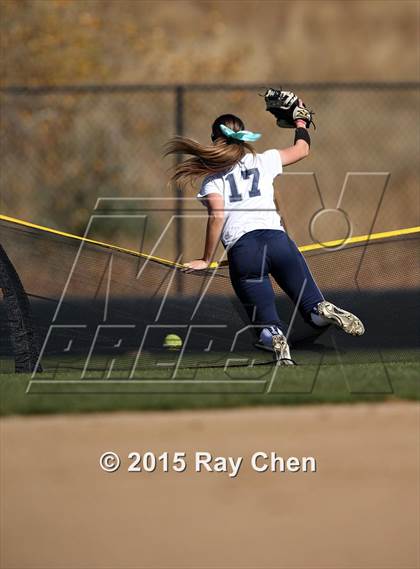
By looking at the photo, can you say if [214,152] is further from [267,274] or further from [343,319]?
[343,319]

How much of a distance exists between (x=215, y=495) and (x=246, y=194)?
10.3 ft

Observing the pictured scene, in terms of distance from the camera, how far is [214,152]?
794 cm

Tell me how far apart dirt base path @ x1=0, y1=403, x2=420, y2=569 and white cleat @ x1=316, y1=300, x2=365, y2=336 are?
1.07 m

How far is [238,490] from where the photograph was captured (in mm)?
5324

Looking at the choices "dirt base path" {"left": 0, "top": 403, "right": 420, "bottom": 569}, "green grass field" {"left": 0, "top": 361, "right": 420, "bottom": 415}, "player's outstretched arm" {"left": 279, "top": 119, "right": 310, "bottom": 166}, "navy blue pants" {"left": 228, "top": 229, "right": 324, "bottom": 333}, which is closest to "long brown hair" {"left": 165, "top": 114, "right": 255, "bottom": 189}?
"player's outstretched arm" {"left": 279, "top": 119, "right": 310, "bottom": 166}

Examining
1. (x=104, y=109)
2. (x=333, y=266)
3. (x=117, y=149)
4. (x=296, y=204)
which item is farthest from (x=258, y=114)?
(x=333, y=266)

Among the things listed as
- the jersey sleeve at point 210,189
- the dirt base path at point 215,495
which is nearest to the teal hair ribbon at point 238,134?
the jersey sleeve at point 210,189

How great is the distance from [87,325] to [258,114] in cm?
1598

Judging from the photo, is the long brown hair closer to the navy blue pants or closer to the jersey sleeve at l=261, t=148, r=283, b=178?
Result: the jersey sleeve at l=261, t=148, r=283, b=178

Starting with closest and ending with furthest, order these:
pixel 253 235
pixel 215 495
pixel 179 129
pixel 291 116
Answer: pixel 215 495 → pixel 253 235 → pixel 291 116 → pixel 179 129

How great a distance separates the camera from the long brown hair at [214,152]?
7.94 metres

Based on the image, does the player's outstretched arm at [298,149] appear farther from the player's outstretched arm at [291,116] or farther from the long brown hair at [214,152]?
the long brown hair at [214,152]

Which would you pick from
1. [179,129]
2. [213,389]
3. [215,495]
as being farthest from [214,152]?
[179,129]

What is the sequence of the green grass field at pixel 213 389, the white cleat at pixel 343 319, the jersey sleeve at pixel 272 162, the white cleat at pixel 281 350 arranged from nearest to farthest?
1. the green grass field at pixel 213 389
2. the white cleat at pixel 343 319
3. the white cleat at pixel 281 350
4. the jersey sleeve at pixel 272 162
